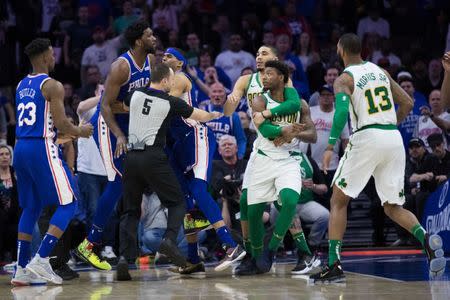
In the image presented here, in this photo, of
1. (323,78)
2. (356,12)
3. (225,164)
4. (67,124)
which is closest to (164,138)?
(67,124)

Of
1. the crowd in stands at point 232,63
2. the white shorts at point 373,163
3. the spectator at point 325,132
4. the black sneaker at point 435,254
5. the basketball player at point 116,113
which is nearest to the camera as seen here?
the black sneaker at point 435,254

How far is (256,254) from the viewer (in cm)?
1101

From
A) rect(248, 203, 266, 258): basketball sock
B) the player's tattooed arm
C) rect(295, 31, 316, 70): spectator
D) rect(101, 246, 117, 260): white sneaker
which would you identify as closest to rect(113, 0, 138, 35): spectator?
rect(295, 31, 316, 70): spectator

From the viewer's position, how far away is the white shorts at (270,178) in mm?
10680

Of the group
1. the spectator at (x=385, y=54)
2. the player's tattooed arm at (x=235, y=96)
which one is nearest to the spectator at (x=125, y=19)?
the spectator at (x=385, y=54)

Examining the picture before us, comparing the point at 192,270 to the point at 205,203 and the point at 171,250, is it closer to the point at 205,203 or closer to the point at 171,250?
the point at 205,203

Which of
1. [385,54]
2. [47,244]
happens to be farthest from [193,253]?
[385,54]

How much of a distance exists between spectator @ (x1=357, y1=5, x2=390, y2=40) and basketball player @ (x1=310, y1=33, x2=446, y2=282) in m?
9.13

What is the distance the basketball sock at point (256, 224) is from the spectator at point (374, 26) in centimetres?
873

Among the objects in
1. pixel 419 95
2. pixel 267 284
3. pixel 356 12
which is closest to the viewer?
pixel 267 284

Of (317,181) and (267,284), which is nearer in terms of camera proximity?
(267,284)

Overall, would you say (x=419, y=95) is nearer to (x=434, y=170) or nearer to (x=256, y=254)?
(x=434, y=170)

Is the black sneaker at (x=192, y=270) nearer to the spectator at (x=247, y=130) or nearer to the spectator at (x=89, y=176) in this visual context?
the spectator at (x=89, y=176)

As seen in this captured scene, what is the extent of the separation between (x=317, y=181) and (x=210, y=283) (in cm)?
471
